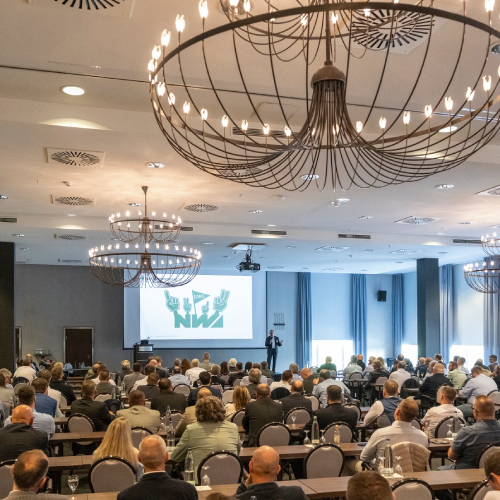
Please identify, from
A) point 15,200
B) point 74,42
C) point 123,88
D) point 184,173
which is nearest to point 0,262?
point 15,200

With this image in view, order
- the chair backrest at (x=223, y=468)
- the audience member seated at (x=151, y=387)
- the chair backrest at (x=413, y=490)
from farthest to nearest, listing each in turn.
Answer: the audience member seated at (x=151, y=387), the chair backrest at (x=223, y=468), the chair backrest at (x=413, y=490)

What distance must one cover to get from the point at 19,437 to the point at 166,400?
3.29 m

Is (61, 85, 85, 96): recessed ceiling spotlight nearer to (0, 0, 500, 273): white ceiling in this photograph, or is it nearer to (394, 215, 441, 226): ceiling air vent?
(0, 0, 500, 273): white ceiling

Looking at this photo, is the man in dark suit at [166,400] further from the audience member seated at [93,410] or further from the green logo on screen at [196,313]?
the green logo on screen at [196,313]

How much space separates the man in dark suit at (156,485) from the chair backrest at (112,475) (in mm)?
1009

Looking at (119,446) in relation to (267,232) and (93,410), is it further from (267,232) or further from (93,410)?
(267,232)

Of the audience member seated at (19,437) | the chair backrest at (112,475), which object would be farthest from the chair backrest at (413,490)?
the audience member seated at (19,437)

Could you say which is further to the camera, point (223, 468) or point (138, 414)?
point (138, 414)

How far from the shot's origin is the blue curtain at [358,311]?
2633 cm

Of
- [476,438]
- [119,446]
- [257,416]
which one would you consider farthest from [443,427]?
[119,446]

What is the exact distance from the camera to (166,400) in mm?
8555

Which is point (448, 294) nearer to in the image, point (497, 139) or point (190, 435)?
point (497, 139)

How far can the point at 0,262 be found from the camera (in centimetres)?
1555

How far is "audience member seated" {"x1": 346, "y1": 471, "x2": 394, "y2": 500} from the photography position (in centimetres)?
269
